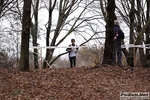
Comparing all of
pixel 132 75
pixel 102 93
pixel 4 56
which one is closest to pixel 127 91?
pixel 102 93

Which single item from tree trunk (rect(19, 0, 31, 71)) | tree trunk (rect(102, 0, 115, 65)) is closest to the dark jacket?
tree trunk (rect(102, 0, 115, 65))

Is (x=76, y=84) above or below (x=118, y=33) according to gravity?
A: below

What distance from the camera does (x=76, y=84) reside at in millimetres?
10203

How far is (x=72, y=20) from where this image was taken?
32.6 meters

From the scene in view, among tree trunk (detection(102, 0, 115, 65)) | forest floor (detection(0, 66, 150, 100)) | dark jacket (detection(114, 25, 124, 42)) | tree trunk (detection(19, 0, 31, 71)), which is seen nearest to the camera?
forest floor (detection(0, 66, 150, 100))

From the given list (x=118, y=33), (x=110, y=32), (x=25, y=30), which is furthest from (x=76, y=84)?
(x=118, y=33)

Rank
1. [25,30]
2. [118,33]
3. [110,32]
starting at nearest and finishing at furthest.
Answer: [25,30] → [110,32] → [118,33]

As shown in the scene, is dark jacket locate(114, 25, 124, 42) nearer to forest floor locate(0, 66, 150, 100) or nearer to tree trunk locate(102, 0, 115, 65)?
tree trunk locate(102, 0, 115, 65)

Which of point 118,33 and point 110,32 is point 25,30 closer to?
point 110,32

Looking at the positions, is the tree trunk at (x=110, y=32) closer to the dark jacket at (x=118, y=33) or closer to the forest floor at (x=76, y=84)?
the dark jacket at (x=118, y=33)

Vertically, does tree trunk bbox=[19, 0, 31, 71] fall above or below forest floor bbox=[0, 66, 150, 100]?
above

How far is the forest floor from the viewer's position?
8.85m

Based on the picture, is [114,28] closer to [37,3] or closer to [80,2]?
[37,3]

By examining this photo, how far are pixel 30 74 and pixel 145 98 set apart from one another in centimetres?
451
